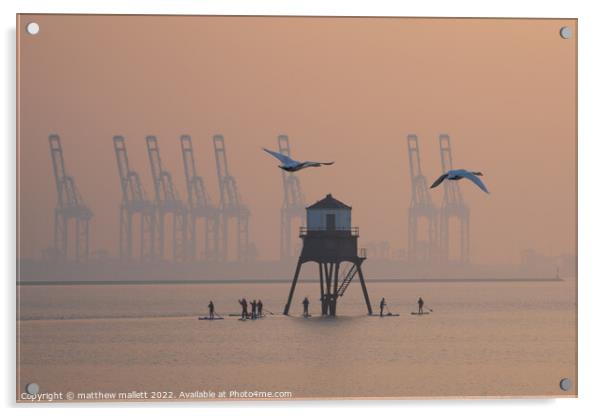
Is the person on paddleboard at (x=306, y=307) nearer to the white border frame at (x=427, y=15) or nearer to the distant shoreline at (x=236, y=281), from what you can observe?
the distant shoreline at (x=236, y=281)

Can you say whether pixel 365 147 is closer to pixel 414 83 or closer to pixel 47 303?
pixel 414 83

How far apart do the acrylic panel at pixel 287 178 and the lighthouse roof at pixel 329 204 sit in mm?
21

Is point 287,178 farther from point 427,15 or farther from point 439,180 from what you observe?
point 427,15

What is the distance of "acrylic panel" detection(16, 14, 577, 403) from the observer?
50.6ft

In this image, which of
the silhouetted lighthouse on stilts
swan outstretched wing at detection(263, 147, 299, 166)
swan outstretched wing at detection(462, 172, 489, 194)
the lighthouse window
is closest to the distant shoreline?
the silhouetted lighthouse on stilts

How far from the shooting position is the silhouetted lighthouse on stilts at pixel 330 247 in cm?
1686

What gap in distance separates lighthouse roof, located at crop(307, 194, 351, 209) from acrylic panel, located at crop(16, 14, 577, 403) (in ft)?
0.07

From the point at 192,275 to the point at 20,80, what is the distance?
276 centimetres

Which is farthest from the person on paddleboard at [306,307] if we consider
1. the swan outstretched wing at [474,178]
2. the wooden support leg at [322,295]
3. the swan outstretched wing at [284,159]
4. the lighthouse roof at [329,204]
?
the swan outstretched wing at [474,178]

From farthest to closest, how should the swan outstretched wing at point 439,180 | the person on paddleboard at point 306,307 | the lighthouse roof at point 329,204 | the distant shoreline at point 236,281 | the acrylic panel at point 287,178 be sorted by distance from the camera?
the person on paddleboard at point 306,307
the lighthouse roof at point 329,204
the distant shoreline at point 236,281
the swan outstretched wing at point 439,180
the acrylic panel at point 287,178

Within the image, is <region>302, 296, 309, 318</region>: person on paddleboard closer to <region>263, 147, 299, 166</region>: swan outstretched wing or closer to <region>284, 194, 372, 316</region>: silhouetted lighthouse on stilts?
<region>284, 194, 372, 316</region>: silhouetted lighthouse on stilts

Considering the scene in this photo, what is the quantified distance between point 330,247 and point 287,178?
277cm

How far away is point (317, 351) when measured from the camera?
1698cm

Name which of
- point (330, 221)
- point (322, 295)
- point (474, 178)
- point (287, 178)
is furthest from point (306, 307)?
point (474, 178)
